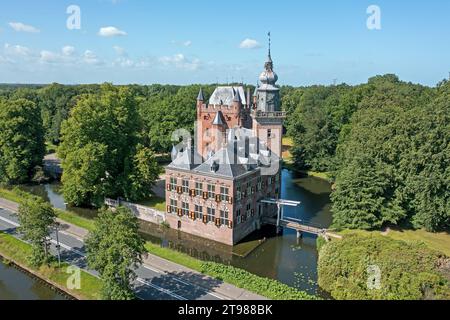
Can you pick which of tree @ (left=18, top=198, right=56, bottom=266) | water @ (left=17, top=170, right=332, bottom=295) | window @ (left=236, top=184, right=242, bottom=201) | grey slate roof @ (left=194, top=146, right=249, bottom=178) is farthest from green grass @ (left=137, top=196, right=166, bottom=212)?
tree @ (left=18, top=198, right=56, bottom=266)

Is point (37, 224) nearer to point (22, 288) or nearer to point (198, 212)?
point (22, 288)

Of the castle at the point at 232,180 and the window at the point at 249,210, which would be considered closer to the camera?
the castle at the point at 232,180

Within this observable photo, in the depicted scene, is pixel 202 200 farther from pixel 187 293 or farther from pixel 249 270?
pixel 187 293

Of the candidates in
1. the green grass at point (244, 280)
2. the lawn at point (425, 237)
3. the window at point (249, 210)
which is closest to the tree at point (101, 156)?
the window at point (249, 210)

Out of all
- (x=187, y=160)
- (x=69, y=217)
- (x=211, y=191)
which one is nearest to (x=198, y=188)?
(x=211, y=191)

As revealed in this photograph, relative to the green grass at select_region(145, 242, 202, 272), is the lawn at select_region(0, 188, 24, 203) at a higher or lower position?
higher

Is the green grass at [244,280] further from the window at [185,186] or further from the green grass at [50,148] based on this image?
the green grass at [50,148]

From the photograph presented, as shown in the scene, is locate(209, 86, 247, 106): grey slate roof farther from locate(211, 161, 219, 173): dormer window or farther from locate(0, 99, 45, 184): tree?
locate(0, 99, 45, 184): tree

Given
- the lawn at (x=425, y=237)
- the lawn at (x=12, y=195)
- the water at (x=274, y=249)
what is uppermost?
the lawn at (x=12, y=195)
